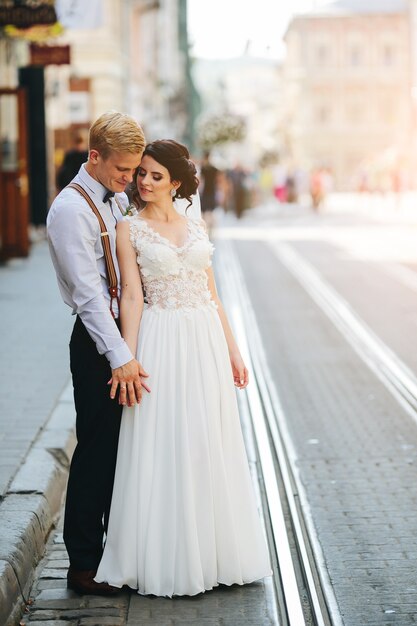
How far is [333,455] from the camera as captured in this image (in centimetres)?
741

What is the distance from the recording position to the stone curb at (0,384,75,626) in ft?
15.6

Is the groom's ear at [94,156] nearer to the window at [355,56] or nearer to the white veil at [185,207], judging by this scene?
the white veil at [185,207]

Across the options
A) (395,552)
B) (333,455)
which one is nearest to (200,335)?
(395,552)

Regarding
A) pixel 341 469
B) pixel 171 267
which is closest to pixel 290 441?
pixel 341 469

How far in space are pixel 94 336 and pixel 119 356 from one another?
4.7 inches

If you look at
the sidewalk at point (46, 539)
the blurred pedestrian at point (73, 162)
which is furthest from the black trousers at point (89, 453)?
the blurred pedestrian at point (73, 162)

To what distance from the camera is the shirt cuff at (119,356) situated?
4.67 metres

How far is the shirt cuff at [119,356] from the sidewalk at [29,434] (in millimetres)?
886

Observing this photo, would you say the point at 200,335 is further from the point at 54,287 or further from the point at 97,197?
the point at 54,287

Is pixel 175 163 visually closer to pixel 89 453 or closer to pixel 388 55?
pixel 89 453

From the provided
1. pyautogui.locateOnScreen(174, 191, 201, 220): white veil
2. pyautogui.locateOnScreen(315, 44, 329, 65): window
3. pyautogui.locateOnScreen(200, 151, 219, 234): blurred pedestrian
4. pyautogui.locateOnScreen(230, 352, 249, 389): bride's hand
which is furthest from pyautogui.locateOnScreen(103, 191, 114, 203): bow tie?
pyautogui.locateOnScreen(315, 44, 329, 65): window

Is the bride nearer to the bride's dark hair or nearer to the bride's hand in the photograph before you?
the bride's dark hair

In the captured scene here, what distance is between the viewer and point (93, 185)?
15.6 ft

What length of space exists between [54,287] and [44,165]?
7.04m
